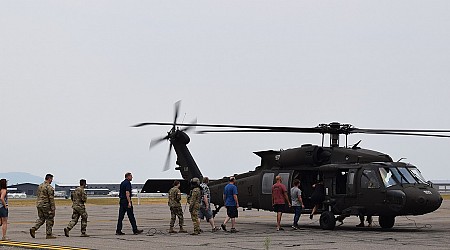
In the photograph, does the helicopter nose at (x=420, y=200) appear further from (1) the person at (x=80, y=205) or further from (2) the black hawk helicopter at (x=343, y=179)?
(1) the person at (x=80, y=205)

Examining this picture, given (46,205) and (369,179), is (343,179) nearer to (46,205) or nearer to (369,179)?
(369,179)

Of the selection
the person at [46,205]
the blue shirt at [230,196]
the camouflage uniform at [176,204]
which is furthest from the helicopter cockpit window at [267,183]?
the person at [46,205]

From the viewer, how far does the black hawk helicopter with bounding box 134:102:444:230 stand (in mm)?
Result: 21688

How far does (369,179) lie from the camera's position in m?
22.3

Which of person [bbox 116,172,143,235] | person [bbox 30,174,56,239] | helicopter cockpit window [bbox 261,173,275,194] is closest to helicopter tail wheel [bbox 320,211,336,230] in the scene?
helicopter cockpit window [bbox 261,173,275,194]

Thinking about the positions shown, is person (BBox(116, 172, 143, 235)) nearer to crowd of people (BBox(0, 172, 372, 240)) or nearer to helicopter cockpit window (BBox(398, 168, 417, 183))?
crowd of people (BBox(0, 172, 372, 240))

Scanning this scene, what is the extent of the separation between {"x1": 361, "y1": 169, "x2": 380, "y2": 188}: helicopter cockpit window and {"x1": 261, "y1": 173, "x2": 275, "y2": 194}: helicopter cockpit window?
378cm

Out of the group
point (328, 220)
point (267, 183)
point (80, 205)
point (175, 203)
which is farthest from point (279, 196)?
point (80, 205)

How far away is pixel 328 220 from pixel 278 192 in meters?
1.77

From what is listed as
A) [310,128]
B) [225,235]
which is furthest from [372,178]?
[225,235]

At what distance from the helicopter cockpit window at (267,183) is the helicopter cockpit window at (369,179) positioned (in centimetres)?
378

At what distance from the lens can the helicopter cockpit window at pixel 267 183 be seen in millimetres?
25250

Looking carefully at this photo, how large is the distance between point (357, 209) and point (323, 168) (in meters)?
1.80

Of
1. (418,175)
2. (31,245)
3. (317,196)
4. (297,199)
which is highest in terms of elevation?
(418,175)
